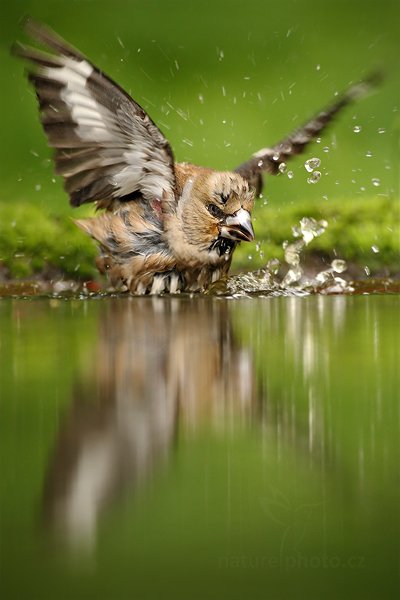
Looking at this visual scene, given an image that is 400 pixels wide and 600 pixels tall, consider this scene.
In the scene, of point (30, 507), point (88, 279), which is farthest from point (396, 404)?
point (88, 279)

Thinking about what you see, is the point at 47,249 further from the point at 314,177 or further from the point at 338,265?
the point at 314,177

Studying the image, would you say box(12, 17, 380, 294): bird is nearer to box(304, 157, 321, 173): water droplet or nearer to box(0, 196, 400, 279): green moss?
box(0, 196, 400, 279): green moss

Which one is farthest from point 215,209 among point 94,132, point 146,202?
point 94,132

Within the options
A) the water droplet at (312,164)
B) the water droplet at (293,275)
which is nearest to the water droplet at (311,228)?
the water droplet at (293,275)

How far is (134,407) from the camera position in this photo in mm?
1266

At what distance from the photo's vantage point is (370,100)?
5.15 meters

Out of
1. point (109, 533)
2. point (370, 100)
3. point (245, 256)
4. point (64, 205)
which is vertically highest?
point (370, 100)

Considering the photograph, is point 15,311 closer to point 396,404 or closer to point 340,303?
point 340,303

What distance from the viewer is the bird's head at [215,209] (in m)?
3.12

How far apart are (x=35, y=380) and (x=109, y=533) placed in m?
0.81

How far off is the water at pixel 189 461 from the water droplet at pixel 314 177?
9.79 ft

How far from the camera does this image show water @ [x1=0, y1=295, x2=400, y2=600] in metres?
0.73

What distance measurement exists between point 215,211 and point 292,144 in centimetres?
52

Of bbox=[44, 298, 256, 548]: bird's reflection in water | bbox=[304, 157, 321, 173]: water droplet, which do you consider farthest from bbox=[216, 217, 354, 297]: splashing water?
bbox=[44, 298, 256, 548]: bird's reflection in water
